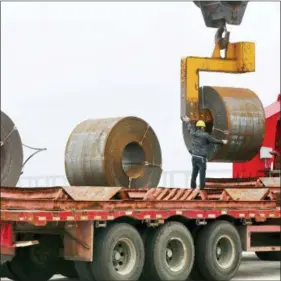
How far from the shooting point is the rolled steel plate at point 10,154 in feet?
39.8

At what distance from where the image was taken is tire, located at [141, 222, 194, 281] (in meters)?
12.6

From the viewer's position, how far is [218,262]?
13625 millimetres

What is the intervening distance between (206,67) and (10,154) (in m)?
5.12

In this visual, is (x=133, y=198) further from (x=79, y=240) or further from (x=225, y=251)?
(x=225, y=251)

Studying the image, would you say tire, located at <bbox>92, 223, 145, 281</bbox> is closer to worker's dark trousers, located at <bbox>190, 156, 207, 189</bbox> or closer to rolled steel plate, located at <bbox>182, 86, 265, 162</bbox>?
worker's dark trousers, located at <bbox>190, 156, 207, 189</bbox>

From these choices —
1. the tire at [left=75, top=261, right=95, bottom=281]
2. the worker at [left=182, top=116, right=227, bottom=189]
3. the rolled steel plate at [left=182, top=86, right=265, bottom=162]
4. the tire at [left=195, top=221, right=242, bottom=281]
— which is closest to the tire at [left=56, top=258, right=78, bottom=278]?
the tire at [left=75, top=261, right=95, bottom=281]

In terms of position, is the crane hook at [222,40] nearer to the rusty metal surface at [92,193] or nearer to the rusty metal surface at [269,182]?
the rusty metal surface at [269,182]

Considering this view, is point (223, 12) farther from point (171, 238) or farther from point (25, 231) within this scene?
point (25, 231)

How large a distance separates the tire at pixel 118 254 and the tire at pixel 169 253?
11.1 inches

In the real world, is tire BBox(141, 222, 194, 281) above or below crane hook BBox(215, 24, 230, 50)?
below

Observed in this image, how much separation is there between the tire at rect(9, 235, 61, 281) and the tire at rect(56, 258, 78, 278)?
0.22m

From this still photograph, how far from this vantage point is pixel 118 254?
12.3 m

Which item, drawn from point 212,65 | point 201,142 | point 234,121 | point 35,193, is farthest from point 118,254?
point 212,65

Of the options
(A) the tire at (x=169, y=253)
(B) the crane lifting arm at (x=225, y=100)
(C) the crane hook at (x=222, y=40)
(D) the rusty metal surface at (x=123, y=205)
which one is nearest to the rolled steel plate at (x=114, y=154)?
(B) the crane lifting arm at (x=225, y=100)
